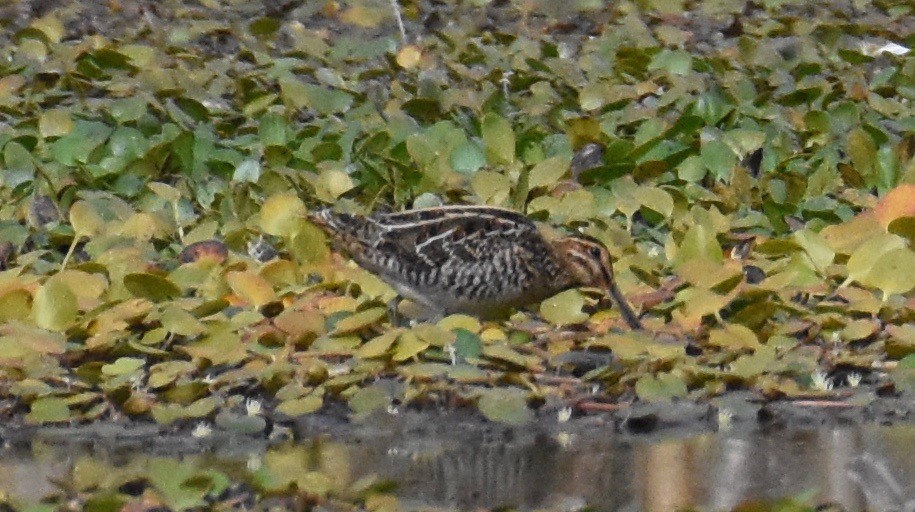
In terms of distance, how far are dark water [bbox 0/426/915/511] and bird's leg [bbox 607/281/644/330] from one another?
0.86m

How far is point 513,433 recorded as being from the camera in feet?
24.6

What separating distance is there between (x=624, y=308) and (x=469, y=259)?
66 centimetres

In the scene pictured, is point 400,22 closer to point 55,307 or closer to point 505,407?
point 55,307

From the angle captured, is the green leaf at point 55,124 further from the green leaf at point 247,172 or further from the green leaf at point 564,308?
the green leaf at point 564,308

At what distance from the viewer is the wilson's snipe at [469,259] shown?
28.1ft

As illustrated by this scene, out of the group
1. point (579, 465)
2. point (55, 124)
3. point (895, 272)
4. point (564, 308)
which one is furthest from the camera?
point (55, 124)

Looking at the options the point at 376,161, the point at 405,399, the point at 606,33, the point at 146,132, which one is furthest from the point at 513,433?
the point at 606,33

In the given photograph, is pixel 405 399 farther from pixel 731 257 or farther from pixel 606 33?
pixel 606 33

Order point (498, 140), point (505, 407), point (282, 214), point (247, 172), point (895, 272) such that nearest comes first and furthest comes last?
1. point (505, 407)
2. point (895, 272)
3. point (282, 214)
4. point (247, 172)
5. point (498, 140)

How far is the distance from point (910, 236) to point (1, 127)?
4.63m

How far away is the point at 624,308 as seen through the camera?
8352 mm

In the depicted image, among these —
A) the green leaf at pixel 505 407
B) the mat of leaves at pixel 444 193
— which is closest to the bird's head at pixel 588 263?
the mat of leaves at pixel 444 193

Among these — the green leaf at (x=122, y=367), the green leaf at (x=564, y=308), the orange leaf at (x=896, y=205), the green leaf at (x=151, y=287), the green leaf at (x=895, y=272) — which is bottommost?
the green leaf at (x=564, y=308)

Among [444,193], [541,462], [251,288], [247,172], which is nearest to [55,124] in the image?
[247,172]
